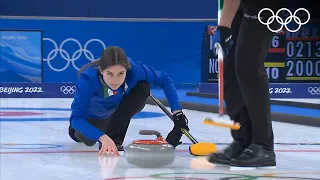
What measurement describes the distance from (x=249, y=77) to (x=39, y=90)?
8.40 metres

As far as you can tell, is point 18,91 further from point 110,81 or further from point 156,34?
point 110,81

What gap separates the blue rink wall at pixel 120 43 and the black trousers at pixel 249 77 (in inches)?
374

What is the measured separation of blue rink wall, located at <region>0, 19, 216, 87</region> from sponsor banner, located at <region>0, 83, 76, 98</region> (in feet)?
4.16

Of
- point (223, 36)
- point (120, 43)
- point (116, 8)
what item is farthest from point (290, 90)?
point (223, 36)

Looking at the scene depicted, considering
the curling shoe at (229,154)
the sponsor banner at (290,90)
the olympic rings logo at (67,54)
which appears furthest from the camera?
the olympic rings logo at (67,54)

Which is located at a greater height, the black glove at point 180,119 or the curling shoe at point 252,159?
the black glove at point 180,119

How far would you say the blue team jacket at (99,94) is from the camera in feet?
9.26

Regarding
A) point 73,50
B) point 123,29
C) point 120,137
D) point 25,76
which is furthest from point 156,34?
point 120,137

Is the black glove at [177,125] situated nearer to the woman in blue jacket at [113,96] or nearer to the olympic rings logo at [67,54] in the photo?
the woman in blue jacket at [113,96]

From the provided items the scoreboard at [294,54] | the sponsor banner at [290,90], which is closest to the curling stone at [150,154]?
the scoreboard at [294,54]

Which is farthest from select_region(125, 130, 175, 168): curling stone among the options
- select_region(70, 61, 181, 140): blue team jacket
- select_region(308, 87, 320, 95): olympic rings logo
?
select_region(308, 87, 320, 95): olympic rings logo

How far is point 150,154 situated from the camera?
8.81 ft

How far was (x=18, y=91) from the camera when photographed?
1053 cm

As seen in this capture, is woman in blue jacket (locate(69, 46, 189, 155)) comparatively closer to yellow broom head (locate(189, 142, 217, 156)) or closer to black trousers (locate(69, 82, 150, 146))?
black trousers (locate(69, 82, 150, 146))
